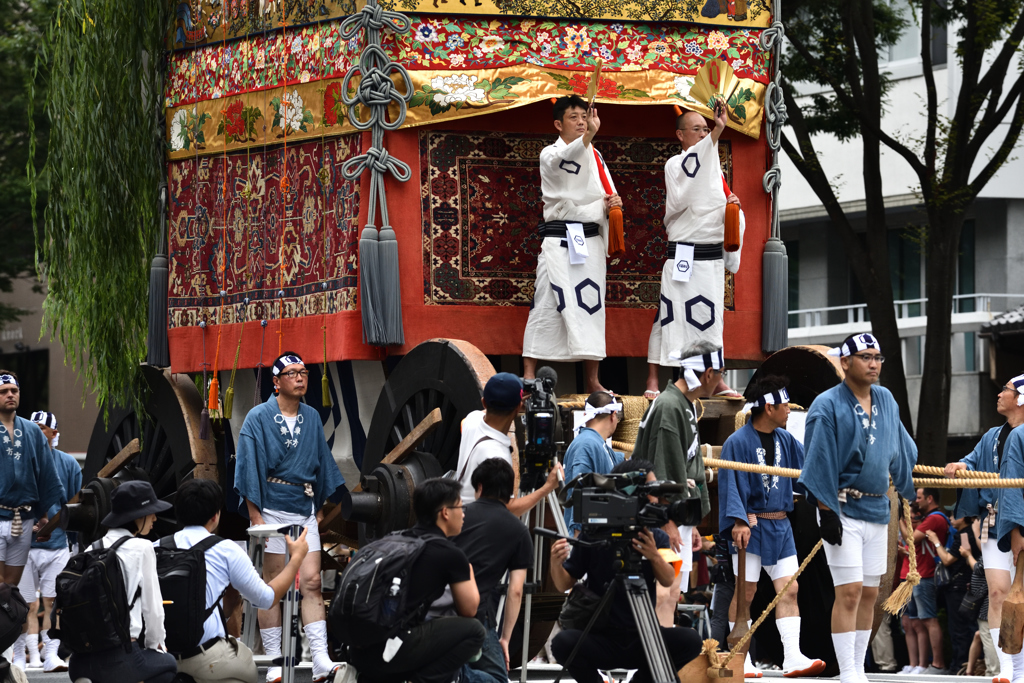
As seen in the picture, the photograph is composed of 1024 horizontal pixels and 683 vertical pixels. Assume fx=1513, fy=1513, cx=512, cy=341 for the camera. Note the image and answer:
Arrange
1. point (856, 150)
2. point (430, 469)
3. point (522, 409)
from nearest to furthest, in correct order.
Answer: point (522, 409) < point (430, 469) < point (856, 150)

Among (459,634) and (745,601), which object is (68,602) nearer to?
(459,634)

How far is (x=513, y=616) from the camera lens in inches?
304

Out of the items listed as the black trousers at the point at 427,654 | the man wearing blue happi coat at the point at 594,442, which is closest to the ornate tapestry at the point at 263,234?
the man wearing blue happi coat at the point at 594,442

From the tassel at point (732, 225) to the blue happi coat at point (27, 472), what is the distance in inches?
199

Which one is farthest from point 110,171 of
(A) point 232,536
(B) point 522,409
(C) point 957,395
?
(C) point 957,395

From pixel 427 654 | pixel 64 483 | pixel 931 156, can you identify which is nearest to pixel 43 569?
pixel 64 483

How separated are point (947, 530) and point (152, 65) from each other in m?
7.71

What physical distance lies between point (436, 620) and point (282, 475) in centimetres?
306

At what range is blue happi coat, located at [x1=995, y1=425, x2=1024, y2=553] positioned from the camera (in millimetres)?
9055

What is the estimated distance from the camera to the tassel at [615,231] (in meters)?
10.2

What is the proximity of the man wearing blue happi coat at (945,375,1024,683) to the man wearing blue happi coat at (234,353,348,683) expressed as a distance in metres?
3.98

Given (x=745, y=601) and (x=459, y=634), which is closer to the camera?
(x=459, y=634)

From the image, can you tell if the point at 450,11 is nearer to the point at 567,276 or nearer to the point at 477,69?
the point at 477,69

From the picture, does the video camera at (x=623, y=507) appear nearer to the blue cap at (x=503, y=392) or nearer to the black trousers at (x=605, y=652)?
the black trousers at (x=605, y=652)
